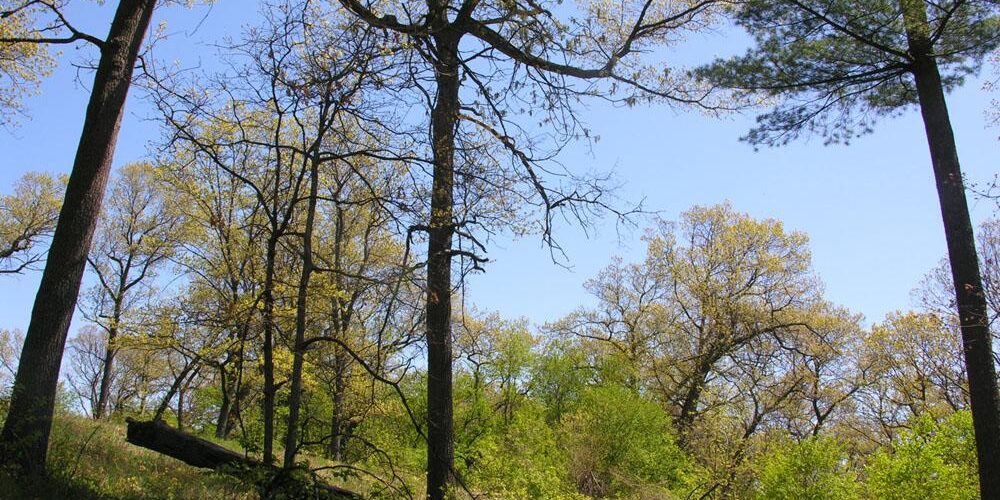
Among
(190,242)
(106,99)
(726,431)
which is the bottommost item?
(726,431)

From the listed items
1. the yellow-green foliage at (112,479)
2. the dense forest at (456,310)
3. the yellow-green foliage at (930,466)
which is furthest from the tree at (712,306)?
the yellow-green foliage at (112,479)

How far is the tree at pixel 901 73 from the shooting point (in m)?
8.72

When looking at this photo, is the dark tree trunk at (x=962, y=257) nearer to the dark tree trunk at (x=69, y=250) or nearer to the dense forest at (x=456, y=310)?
the dense forest at (x=456, y=310)

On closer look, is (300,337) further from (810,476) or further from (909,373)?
(909,373)

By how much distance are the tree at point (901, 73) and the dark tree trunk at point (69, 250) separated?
817 centimetres

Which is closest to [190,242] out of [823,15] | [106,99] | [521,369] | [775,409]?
[521,369]

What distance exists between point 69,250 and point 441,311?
3761mm

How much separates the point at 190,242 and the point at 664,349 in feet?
54.7

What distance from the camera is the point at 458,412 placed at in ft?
57.8

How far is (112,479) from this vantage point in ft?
17.6

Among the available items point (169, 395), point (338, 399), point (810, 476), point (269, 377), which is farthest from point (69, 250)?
point (810, 476)

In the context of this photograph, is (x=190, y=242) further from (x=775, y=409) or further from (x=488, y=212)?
(x=775, y=409)

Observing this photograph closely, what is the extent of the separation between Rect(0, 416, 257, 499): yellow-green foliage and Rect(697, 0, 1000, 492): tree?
8891mm

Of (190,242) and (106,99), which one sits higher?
(190,242)
